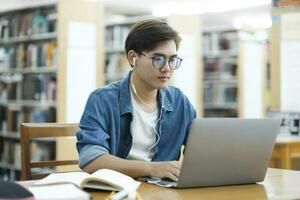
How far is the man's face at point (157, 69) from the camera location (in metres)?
1.66

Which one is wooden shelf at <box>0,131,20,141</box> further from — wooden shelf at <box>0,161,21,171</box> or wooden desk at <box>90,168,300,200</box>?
wooden desk at <box>90,168,300,200</box>

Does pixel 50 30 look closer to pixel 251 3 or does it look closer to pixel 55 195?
pixel 55 195

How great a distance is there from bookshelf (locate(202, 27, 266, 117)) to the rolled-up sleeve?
4.66 metres

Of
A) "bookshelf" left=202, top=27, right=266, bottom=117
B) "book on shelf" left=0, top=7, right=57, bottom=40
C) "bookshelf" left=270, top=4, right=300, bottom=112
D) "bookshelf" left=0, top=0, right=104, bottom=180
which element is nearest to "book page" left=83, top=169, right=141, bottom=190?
"bookshelf" left=270, top=4, right=300, bottom=112

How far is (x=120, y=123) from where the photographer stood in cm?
170

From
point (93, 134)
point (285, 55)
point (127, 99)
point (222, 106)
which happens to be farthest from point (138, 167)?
point (222, 106)

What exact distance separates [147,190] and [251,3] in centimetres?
868

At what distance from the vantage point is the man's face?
166 centimetres

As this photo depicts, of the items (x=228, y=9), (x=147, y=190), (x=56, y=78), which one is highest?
(x=228, y=9)

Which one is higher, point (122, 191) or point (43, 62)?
point (43, 62)

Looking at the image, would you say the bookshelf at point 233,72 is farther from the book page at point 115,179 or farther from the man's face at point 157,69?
the book page at point 115,179

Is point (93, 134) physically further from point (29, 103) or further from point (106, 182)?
point (29, 103)

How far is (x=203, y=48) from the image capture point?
647 centimetres

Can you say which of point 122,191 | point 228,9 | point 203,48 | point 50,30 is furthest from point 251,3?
point 122,191
